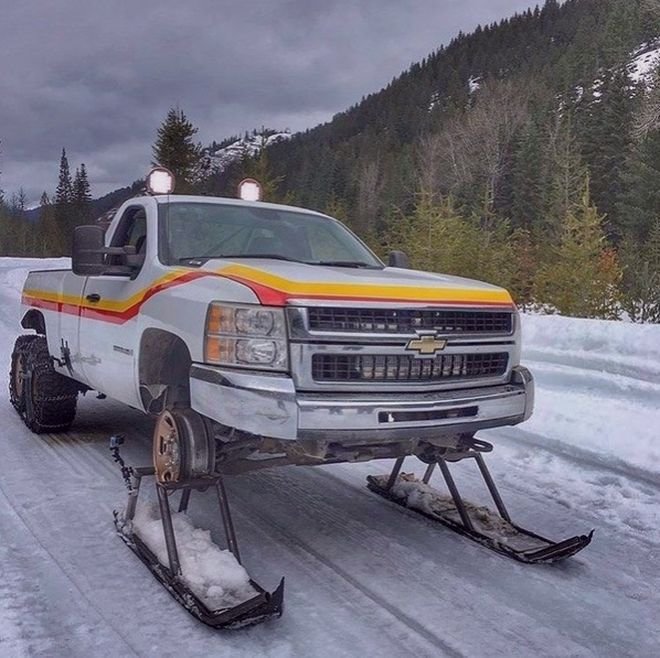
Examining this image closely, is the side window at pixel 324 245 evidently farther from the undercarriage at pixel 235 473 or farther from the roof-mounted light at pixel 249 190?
the undercarriage at pixel 235 473

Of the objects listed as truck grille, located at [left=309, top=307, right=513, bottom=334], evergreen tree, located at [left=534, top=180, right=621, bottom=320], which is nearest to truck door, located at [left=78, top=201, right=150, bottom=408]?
truck grille, located at [left=309, top=307, right=513, bottom=334]

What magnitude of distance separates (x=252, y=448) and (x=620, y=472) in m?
3.22

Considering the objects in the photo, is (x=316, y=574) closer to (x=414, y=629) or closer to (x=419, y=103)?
(x=414, y=629)

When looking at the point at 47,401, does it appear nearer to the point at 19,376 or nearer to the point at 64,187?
the point at 19,376

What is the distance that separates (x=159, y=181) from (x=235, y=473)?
2.83 m

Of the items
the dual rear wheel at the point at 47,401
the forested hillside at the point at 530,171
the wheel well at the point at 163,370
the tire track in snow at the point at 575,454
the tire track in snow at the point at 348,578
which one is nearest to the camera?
the tire track in snow at the point at 348,578

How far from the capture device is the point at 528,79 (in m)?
79.3

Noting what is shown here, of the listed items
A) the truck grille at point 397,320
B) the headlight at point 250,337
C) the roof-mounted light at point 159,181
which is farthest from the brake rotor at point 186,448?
the roof-mounted light at point 159,181

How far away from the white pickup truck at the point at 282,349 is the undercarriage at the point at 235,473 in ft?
0.04

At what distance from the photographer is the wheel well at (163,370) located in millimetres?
4016

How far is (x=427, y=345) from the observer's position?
348 cm

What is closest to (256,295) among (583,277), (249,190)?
(249,190)

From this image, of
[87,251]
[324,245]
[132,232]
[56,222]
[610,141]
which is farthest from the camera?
[56,222]

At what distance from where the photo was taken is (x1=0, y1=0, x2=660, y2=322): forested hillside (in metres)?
17.7
